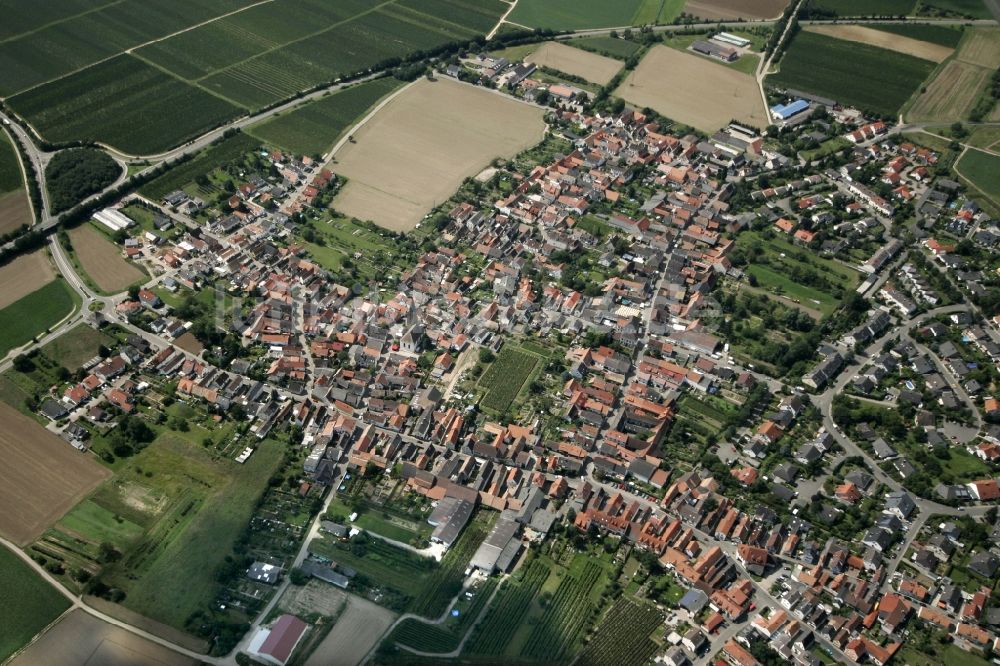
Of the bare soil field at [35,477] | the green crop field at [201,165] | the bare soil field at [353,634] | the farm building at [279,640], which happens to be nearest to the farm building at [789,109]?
the green crop field at [201,165]

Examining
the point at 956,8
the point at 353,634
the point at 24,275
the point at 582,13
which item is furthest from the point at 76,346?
the point at 956,8

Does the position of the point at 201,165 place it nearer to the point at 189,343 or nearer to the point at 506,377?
the point at 189,343

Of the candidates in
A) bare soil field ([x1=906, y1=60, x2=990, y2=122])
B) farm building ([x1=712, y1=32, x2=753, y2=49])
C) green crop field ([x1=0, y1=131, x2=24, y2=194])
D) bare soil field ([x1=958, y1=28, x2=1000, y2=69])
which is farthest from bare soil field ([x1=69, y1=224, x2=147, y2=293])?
bare soil field ([x1=958, y1=28, x2=1000, y2=69])

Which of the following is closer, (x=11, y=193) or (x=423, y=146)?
(x=11, y=193)

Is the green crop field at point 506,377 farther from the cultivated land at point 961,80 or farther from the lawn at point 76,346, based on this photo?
the cultivated land at point 961,80

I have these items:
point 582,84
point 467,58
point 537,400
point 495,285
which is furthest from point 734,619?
point 467,58

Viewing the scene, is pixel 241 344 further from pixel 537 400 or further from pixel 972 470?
pixel 972 470
